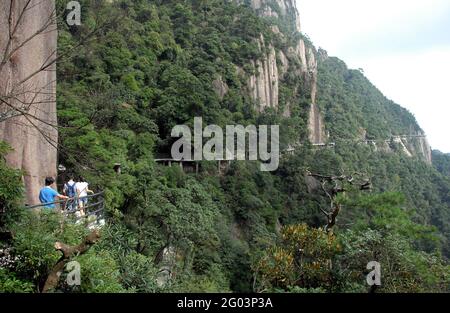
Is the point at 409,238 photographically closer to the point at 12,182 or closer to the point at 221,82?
the point at 12,182

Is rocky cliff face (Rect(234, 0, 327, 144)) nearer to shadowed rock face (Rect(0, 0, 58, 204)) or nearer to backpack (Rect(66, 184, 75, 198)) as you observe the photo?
shadowed rock face (Rect(0, 0, 58, 204))

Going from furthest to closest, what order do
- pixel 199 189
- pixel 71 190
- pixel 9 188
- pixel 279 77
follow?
1. pixel 279 77
2. pixel 199 189
3. pixel 71 190
4. pixel 9 188

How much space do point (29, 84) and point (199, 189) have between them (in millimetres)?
12078

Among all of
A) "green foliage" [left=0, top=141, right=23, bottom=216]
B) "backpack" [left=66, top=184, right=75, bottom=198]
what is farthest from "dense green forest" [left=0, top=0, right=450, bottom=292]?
"backpack" [left=66, top=184, right=75, bottom=198]

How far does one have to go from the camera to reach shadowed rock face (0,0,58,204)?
850 centimetres

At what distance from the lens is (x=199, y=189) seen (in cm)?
2034

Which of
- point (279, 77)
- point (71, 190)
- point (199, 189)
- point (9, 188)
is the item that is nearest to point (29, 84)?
point (71, 190)

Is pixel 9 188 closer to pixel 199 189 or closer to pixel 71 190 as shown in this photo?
pixel 71 190

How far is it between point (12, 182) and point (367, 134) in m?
65.4

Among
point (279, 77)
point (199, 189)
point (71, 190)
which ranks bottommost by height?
point (199, 189)

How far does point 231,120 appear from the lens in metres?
32.5

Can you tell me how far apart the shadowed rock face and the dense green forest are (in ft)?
2.40

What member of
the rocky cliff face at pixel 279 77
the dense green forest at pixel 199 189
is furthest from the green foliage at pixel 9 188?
the rocky cliff face at pixel 279 77

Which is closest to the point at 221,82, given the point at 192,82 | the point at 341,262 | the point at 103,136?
the point at 192,82
